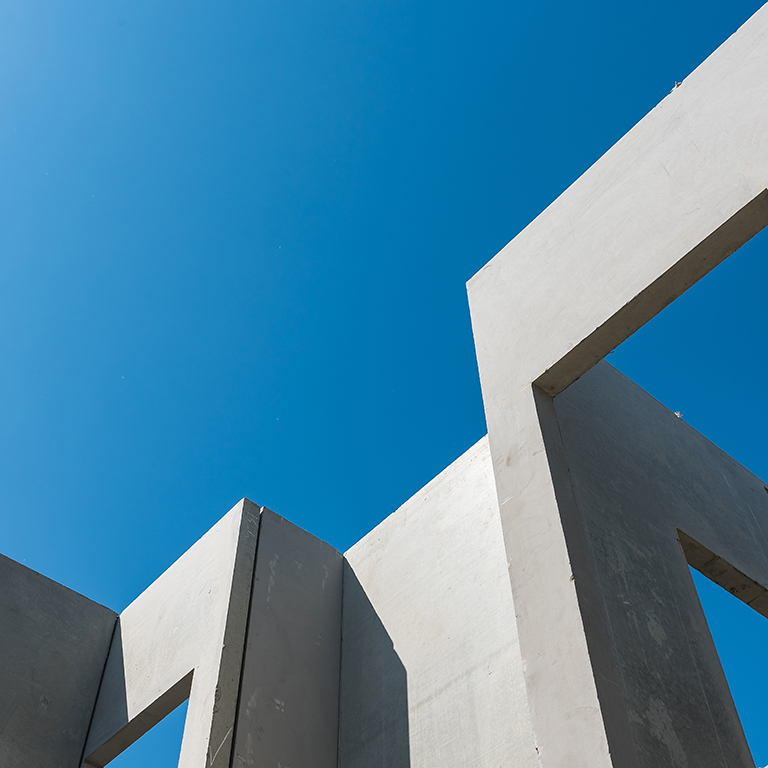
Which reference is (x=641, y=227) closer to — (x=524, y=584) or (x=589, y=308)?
(x=589, y=308)

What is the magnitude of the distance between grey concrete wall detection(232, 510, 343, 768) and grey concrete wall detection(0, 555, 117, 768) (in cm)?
254

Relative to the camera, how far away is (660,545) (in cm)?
486

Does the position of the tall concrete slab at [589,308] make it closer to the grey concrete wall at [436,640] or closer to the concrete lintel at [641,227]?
the concrete lintel at [641,227]

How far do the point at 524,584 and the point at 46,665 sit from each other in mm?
5708

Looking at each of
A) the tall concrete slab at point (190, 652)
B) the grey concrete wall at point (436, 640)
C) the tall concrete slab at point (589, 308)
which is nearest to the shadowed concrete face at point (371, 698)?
the grey concrete wall at point (436, 640)

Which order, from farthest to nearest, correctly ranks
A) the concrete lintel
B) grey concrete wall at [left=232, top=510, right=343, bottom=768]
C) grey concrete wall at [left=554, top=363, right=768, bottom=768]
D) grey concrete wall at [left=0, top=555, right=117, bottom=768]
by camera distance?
grey concrete wall at [left=0, top=555, right=117, bottom=768], grey concrete wall at [left=232, top=510, right=343, bottom=768], the concrete lintel, grey concrete wall at [left=554, top=363, right=768, bottom=768]

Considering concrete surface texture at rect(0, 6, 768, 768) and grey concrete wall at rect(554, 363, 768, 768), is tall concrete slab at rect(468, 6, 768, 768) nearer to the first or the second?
concrete surface texture at rect(0, 6, 768, 768)

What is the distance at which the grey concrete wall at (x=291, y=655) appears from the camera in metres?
5.88

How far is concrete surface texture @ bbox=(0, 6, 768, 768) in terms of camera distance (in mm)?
3949

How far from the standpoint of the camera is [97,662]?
8.08 meters

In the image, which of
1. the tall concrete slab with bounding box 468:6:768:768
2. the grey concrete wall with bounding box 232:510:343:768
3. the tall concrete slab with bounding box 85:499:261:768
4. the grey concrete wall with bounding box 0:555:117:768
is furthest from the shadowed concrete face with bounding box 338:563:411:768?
the grey concrete wall with bounding box 0:555:117:768

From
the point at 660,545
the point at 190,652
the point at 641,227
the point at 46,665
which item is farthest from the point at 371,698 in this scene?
the point at 641,227

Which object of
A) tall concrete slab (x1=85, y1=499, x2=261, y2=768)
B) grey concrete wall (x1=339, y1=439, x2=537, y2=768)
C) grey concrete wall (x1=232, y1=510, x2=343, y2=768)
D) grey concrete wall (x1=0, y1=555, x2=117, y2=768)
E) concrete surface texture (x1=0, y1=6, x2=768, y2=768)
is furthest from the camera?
grey concrete wall (x1=0, y1=555, x2=117, y2=768)

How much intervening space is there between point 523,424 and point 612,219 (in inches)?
56.6
